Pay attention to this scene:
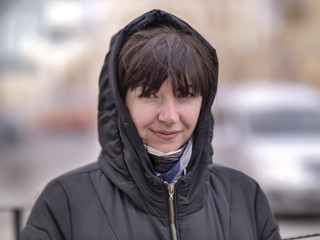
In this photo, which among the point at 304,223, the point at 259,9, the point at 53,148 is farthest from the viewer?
the point at 53,148

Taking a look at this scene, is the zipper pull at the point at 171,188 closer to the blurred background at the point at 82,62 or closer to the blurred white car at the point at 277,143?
the blurred white car at the point at 277,143

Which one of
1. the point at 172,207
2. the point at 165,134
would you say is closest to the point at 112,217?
the point at 172,207

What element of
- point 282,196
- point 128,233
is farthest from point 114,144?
point 282,196

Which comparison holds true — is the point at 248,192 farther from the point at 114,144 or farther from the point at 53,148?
the point at 53,148

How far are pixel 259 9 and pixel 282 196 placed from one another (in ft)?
27.5

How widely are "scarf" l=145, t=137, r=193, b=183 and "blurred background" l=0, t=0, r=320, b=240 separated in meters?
6.16

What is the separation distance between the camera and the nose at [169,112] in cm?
173

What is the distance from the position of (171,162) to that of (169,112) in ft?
0.66

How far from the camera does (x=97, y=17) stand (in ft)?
46.0

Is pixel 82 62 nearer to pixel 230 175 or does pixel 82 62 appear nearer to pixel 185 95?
pixel 230 175

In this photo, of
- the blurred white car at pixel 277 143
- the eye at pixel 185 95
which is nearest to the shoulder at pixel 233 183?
the eye at pixel 185 95

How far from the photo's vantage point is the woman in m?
Result: 1.75

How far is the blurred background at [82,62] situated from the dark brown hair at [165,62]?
20.1ft

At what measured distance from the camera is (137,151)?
1.82 m
